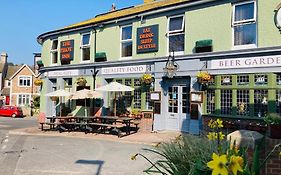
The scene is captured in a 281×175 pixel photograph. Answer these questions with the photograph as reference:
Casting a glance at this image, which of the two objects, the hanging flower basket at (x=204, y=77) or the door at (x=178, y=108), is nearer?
the hanging flower basket at (x=204, y=77)

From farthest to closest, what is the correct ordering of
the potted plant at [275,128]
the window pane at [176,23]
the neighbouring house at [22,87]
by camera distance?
the neighbouring house at [22,87] → the window pane at [176,23] → the potted plant at [275,128]

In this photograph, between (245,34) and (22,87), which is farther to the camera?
(22,87)

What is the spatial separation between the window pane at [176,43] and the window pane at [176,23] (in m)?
0.41

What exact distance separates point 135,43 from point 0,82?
4502cm

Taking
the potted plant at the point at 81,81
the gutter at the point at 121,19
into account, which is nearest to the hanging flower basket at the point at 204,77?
the gutter at the point at 121,19

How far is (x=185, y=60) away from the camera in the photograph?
574 inches

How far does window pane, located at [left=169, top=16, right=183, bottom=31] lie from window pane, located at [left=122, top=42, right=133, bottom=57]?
2.77 m

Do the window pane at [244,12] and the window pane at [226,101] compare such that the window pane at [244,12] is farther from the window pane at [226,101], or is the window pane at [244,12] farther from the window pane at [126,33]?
the window pane at [126,33]

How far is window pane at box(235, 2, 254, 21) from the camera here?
1282 cm

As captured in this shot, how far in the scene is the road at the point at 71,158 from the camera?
803cm

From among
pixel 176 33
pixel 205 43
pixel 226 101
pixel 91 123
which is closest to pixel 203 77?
pixel 226 101

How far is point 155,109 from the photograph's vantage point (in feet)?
51.1

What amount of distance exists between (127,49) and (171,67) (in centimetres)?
361

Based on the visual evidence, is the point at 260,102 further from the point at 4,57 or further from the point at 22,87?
the point at 4,57
